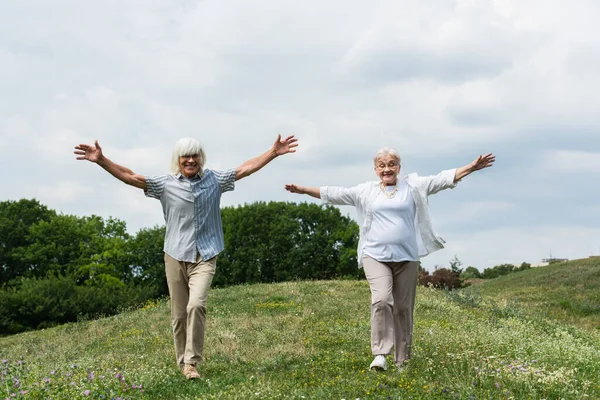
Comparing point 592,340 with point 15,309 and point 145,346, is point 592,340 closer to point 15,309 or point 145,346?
point 145,346

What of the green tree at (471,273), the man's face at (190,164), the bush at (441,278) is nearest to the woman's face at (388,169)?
the man's face at (190,164)

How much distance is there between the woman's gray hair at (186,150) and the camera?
25.1 ft

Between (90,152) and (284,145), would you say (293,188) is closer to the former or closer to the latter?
(284,145)

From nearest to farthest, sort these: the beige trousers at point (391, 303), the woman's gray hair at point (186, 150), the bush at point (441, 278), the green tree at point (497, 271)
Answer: the beige trousers at point (391, 303) < the woman's gray hair at point (186, 150) < the bush at point (441, 278) < the green tree at point (497, 271)

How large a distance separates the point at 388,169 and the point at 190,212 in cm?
256

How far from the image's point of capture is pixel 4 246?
46938mm

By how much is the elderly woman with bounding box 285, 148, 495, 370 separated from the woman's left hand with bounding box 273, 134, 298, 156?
0.96m

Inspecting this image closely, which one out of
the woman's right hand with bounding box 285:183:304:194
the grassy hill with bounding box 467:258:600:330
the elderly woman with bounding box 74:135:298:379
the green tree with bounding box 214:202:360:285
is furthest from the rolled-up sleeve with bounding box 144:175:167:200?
the green tree with bounding box 214:202:360:285

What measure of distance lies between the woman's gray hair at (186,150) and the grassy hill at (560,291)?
1781cm

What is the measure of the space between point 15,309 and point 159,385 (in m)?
29.9

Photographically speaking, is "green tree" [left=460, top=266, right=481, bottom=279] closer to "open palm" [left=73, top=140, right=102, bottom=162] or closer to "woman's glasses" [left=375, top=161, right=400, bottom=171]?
"woman's glasses" [left=375, top=161, right=400, bottom=171]

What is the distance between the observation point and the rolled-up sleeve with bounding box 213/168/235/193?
26.2 ft

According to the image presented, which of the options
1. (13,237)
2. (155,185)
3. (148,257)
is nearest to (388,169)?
(155,185)

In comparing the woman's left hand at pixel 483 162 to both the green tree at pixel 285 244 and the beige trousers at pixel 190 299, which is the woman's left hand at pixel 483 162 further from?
the green tree at pixel 285 244
